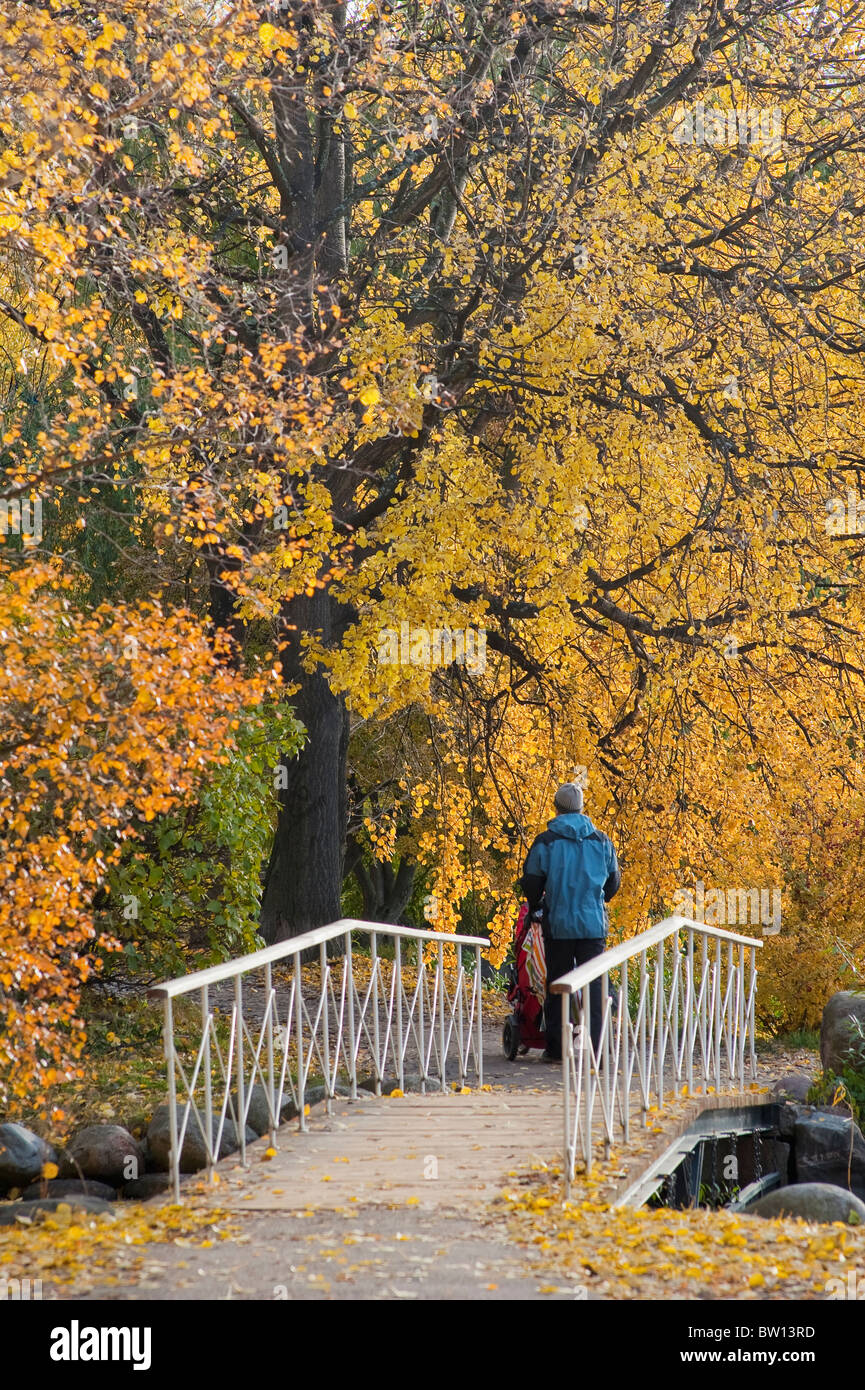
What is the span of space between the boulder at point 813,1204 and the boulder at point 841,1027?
4.39 m

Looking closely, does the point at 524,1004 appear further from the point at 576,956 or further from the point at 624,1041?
the point at 624,1041

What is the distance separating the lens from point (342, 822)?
45.2 feet

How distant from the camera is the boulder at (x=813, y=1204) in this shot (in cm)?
576

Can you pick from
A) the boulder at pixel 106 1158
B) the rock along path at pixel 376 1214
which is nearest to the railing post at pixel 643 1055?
the rock along path at pixel 376 1214

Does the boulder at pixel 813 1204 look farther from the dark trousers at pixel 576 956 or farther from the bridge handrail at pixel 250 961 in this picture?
the bridge handrail at pixel 250 961

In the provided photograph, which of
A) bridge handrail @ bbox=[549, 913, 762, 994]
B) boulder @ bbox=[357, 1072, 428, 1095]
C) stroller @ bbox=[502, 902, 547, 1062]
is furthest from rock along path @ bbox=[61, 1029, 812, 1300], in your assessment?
stroller @ bbox=[502, 902, 547, 1062]

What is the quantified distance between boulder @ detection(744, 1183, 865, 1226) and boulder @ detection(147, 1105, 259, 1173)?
2.49 meters

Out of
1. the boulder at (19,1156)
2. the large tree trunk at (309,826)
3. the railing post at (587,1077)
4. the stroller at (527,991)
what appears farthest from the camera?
the large tree trunk at (309,826)

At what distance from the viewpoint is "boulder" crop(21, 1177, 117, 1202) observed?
288 inches

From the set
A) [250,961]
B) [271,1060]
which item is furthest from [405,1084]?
[250,961]

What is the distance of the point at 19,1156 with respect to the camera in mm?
7523

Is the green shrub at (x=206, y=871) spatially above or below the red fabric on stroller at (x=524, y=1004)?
above

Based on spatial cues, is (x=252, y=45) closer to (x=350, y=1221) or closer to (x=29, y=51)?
(x=29, y=51)
